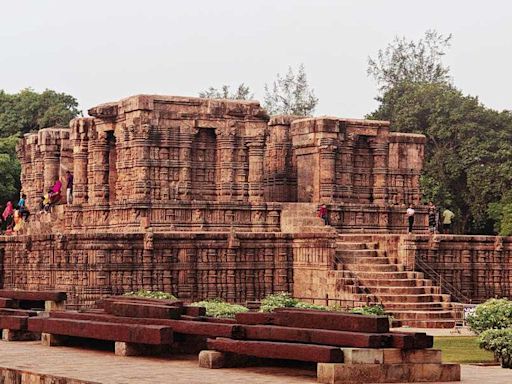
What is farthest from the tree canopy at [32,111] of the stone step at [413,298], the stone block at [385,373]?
the stone block at [385,373]

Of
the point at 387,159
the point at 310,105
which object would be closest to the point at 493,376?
the point at 387,159

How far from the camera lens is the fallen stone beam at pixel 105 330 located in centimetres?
1769

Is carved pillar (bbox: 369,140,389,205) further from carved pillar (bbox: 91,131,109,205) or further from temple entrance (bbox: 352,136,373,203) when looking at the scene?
carved pillar (bbox: 91,131,109,205)

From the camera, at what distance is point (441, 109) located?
2598 inches

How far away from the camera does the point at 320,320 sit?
16484 millimetres

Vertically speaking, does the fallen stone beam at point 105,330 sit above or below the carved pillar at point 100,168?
below

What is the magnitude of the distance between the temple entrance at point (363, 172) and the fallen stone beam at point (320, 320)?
29177mm

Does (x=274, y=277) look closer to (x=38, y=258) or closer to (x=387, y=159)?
(x=38, y=258)

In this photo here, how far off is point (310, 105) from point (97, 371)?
206ft

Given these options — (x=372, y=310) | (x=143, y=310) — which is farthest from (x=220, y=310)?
(x=143, y=310)

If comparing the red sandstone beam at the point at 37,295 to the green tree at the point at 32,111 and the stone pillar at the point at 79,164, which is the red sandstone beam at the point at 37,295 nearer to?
the stone pillar at the point at 79,164

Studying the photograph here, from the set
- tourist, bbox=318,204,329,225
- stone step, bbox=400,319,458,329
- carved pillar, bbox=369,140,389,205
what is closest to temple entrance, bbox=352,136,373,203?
carved pillar, bbox=369,140,389,205

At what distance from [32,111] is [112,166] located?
33.4 meters

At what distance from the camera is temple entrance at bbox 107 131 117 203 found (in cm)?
4466
